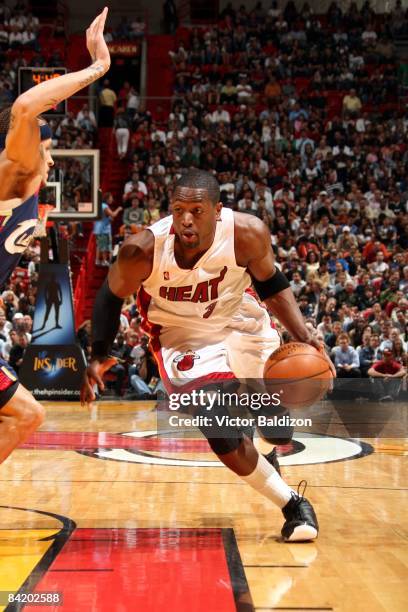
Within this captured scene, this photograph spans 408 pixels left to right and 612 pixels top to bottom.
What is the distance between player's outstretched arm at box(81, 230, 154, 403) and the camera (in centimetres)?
443

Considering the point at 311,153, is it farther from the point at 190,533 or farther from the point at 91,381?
the point at 190,533

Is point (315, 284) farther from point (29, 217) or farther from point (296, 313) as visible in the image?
point (29, 217)

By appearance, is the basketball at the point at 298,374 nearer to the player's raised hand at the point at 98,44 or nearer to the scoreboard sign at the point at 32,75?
the player's raised hand at the point at 98,44

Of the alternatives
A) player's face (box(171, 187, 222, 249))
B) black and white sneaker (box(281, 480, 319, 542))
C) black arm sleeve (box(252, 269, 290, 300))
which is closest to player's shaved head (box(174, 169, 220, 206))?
player's face (box(171, 187, 222, 249))

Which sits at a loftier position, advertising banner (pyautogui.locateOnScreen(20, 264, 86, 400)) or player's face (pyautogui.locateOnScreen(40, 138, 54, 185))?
player's face (pyautogui.locateOnScreen(40, 138, 54, 185))

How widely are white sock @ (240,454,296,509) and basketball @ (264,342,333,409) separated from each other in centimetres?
36

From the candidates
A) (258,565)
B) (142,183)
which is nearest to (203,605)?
(258,565)

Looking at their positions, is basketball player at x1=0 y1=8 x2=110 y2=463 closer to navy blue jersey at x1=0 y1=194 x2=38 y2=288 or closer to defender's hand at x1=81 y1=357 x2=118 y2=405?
navy blue jersey at x1=0 y1=194 x2=38 y2=288

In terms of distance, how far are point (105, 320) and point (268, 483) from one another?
1.22m

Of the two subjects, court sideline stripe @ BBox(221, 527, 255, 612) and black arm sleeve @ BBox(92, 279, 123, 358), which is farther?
black arm sleeve @ BBox(92, 279, 123, 358)

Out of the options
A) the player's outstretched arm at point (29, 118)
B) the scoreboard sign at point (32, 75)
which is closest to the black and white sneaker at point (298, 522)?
the player's outstretched arm at point (29, 118)

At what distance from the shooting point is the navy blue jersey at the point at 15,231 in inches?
147

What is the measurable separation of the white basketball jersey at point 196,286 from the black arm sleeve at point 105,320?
21 centimetres

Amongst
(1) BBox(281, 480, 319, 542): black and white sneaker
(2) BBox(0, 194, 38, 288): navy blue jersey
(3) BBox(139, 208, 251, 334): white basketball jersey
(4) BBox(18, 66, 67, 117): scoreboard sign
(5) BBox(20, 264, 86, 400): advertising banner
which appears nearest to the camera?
(2) BBox(0, 194, 38, 288): navy blue jersey
